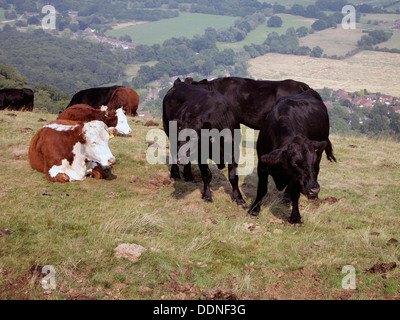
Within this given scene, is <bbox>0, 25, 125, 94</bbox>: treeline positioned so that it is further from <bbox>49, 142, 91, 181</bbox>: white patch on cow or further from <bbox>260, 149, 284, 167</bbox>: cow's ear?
<bbox>260, 149, 284, 167</bbox>: cow's ear

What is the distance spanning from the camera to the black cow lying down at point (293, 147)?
7.07 metres

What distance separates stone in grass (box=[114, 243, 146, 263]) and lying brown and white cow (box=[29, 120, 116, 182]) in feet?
10.1

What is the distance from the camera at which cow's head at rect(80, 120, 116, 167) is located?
9079mm

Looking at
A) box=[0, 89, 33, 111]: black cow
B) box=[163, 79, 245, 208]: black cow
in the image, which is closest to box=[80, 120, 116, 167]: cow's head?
box=[163, 79, 245, 208]: black cow

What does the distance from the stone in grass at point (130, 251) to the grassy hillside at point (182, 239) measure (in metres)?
0.08

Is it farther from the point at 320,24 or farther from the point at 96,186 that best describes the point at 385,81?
the point at 96,186

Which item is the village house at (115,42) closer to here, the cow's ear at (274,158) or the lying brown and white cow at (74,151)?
the lying brown and white cow at (74,151)

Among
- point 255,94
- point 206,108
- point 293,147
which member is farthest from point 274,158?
point 255,94

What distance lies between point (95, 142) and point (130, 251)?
3614mm

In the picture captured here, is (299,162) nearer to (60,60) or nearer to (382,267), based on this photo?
(382,267)

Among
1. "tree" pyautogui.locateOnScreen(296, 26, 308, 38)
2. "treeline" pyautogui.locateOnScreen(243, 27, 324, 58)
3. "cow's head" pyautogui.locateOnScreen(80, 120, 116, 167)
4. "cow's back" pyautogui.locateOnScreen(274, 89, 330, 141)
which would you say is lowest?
"treeline" pyautogui.locateOnScreen(243, 27, 324, 58)

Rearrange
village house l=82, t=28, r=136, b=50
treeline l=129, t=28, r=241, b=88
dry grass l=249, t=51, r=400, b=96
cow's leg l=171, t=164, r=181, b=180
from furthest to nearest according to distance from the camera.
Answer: village house l=82, t=28, r=136, b=50, treeline l=129, t=28, r=241, b=88, dry grass l=249, t=51, r=400, b=96, cow's leg l=171, t=164, r=181, b=180

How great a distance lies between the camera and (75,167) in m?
9.30

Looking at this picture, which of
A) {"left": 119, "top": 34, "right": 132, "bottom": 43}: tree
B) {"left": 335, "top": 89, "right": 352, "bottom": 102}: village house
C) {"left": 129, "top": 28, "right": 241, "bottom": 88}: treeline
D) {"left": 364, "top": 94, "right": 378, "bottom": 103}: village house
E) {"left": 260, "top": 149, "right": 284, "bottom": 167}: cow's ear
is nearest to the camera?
{"left": 260, "top": 149, "right": 284, "bottom": 167}: cow's ear
